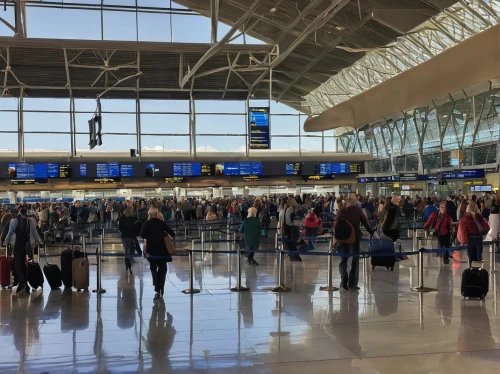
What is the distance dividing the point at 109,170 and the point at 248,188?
29.0ft

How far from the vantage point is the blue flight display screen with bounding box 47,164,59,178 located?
32.1 m

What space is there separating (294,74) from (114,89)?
12.2 metres

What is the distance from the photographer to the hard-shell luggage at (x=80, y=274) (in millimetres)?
9586

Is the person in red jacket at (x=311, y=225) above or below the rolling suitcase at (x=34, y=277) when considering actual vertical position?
above

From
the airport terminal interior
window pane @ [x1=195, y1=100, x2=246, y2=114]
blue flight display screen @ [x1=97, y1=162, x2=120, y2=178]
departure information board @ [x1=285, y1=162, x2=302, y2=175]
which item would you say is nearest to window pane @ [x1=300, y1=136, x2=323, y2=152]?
the airport terminal interior

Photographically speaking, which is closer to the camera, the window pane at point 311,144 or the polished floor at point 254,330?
the polished floor at point 254,330

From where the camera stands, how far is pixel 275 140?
134ft

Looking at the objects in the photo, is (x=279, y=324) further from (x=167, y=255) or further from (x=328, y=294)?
(x=167, y=255)

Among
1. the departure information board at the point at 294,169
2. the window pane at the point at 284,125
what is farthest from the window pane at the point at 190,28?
the window pane at the point at 284,125

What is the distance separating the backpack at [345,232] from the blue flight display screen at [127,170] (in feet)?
81.7

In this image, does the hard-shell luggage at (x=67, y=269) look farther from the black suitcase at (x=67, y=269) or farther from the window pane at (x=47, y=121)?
the window pane at (x=47, y=121)

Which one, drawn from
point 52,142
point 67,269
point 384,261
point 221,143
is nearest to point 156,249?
point 67,269

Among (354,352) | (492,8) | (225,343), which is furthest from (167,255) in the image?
(492,8)

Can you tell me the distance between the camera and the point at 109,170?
33031 millimetres
